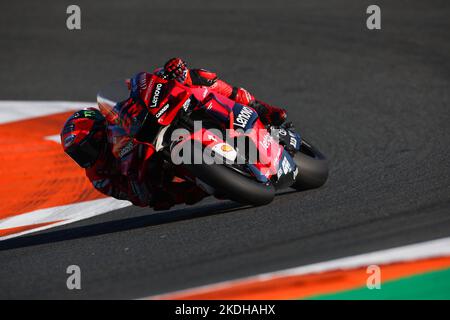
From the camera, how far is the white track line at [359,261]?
5438 mm

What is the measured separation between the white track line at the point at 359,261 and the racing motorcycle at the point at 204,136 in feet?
4.01

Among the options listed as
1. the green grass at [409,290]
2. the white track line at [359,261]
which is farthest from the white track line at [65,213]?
the green grass at [409,290]

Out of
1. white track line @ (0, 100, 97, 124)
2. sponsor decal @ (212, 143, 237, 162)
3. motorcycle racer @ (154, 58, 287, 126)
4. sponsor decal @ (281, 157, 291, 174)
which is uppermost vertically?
white track line @ (0, 100, 97, 124)

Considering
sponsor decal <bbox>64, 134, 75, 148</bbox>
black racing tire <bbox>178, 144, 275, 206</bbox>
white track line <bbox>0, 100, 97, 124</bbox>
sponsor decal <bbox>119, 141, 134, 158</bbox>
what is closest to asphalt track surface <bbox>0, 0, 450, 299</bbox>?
black racing tire <bbox>178, 144, 275, 206</bbox>

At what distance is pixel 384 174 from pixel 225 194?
6.40 feet

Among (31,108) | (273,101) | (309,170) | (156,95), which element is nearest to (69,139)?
(156,95)

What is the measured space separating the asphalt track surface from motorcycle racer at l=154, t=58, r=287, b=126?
74 centimetres

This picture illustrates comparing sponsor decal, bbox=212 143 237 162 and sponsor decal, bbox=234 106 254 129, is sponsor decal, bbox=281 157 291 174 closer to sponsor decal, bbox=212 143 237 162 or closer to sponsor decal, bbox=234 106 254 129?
sponsor decal, bbox=234 106 254 129

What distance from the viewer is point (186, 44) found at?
14.6 metres

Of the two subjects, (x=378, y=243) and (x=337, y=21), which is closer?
(x=378, y=243)

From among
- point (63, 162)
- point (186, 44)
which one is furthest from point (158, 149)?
point (186, 44)

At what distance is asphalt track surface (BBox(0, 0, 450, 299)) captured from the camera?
19.8 feet

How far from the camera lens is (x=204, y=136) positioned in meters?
6.68

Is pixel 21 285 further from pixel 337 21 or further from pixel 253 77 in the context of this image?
pixel 337 21
